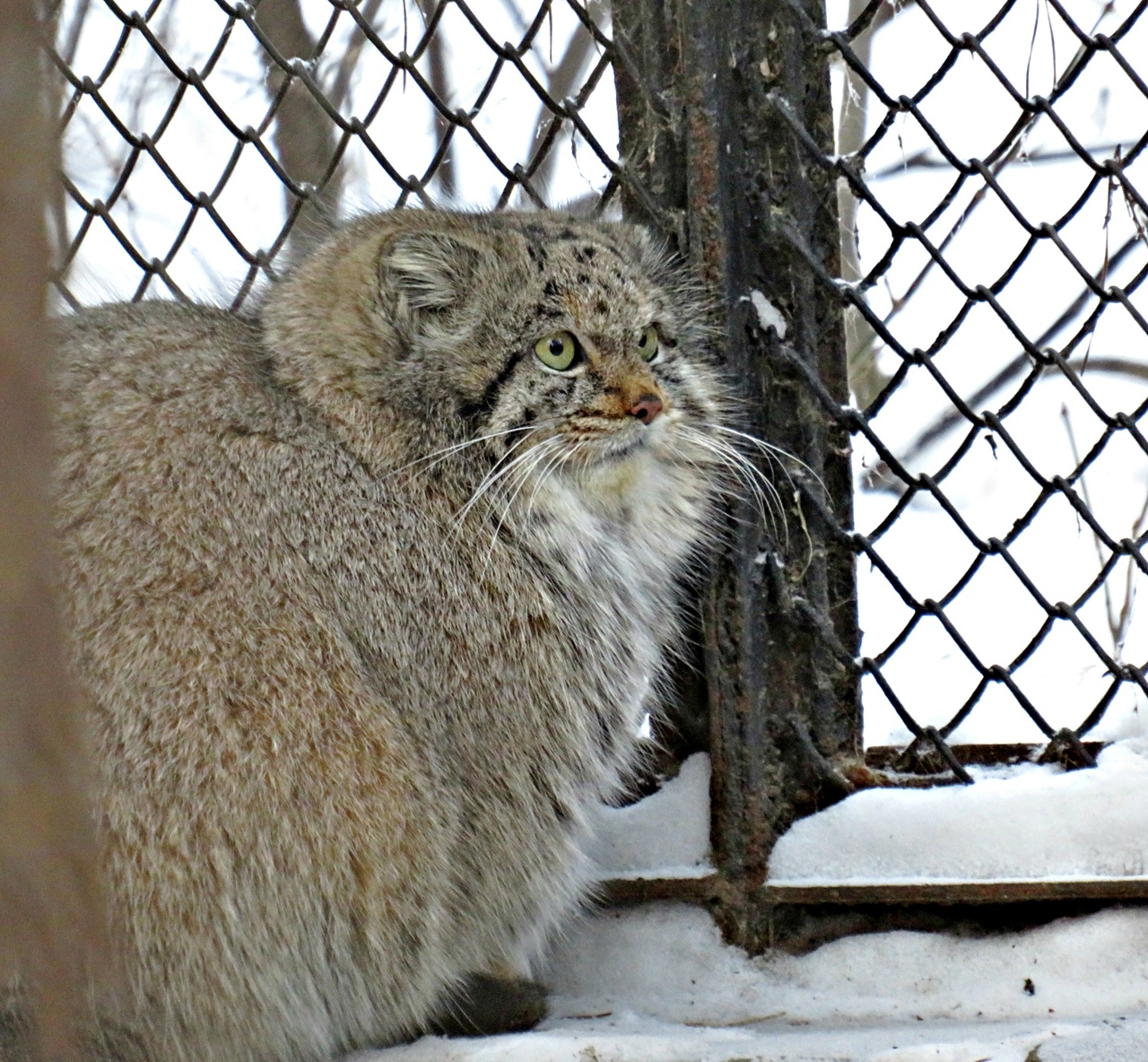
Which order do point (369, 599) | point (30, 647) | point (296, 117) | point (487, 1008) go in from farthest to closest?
point (296, 117), point (487, 1008), point (369, 599), point (30, 647)

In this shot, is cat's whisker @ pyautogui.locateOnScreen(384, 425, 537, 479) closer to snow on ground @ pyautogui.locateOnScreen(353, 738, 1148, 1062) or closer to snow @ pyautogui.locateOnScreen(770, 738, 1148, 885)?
snow on ground @ pyautogui.locateOnScreen(353, 738, 1148, 1062)

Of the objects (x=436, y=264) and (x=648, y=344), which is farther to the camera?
(x=648, y=344)

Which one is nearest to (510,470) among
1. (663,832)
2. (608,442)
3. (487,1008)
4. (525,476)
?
(525,476)

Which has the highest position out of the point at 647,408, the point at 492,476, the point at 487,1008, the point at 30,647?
the point at 647,408

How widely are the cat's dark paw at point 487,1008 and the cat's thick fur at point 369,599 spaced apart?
0.04 meters

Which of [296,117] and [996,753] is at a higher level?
[296,117]

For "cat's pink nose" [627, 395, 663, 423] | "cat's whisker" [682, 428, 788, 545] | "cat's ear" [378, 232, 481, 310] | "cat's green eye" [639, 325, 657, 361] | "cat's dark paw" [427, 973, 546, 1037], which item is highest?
"cat's ear" [378, 232, 481, 310]

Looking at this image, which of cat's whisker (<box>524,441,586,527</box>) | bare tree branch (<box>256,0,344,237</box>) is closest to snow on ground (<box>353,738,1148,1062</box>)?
cat's whisker (<box>524,441,586,527</box>)

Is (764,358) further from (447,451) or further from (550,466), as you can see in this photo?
(447,451)

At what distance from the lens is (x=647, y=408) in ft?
8.42

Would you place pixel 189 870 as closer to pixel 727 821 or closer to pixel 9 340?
pixel 727 821

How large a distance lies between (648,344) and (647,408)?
0.20 meters

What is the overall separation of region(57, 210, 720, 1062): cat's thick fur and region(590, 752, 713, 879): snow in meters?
0.10

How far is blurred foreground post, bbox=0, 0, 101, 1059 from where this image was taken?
2.08 feet
